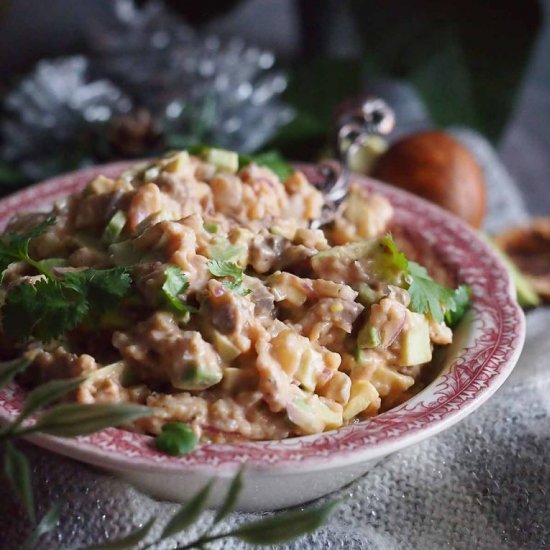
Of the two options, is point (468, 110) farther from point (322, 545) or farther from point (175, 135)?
point (322, 545)

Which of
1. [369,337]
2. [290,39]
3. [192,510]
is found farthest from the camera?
[290,39]

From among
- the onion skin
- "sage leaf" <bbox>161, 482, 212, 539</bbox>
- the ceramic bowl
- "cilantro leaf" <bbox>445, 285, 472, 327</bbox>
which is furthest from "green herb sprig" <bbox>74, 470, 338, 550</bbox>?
the onion skin

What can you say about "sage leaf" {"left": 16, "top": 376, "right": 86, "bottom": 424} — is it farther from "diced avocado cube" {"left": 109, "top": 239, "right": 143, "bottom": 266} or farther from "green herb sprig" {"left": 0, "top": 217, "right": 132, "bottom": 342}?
"diced avocado cube" {"left": 109, "top": 239, "right": 143, "bottom": 266}

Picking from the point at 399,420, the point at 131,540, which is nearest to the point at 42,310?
the point at 131,540

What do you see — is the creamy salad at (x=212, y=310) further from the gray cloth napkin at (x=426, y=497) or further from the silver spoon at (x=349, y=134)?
the silver spoon at (x=349, y=134)

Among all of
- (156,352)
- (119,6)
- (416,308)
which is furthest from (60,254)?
(119,6)

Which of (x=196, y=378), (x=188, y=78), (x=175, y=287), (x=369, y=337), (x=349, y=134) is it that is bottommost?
(x=188, y=78)

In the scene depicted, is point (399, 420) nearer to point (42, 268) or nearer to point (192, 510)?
point (192, 510)
